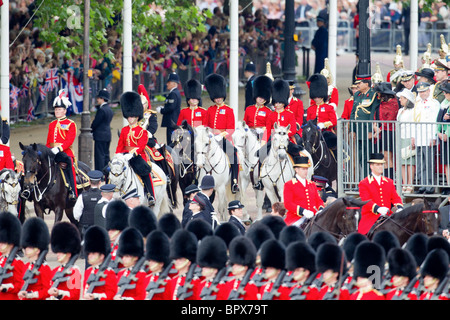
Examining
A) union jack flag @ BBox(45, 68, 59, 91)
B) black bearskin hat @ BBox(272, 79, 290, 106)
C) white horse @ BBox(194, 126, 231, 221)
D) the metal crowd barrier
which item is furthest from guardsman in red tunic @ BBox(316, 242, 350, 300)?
union jack flag @ BBox(45, 68, 59, 91)

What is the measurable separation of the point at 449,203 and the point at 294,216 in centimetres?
228

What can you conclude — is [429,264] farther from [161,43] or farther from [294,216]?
[161,43]

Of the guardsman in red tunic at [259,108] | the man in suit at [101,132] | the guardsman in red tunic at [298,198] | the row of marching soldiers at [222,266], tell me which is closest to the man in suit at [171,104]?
the man in suit at [101,132]

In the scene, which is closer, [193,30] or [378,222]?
[378,222]

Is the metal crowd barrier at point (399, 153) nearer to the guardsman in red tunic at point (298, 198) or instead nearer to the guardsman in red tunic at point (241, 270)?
the guardsman in red tunic at point (298, 198)

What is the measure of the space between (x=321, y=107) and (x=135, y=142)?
140 inches

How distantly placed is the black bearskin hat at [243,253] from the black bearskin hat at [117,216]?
2189mm

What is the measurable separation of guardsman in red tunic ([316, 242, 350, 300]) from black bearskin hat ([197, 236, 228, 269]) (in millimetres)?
1038

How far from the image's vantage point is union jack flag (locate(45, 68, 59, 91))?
29.6 m

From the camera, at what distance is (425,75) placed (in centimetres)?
2191

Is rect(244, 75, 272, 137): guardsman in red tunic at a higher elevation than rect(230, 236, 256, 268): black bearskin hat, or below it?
higher

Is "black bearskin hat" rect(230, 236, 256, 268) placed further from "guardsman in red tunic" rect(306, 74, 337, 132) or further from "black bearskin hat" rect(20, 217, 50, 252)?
"guardsman in red tunic" rect(306, 74, 337, 132)
